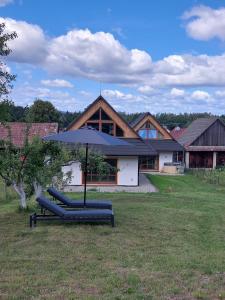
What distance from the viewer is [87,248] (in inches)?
314

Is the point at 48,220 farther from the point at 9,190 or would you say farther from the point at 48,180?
the point at 9,190

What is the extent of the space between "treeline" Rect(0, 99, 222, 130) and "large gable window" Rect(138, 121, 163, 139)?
2.38 meters

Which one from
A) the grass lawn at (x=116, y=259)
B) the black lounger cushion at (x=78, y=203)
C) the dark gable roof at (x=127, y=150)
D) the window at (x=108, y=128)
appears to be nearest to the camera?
the grass lawn at (x=116, y=259)

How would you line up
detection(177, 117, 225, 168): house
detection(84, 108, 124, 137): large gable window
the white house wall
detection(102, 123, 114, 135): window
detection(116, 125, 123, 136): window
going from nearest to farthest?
the white house wall → detection(84, 108, 124, 137): large gable window → detection(102, 123, 114, 135): window → detection(116, 125, 123, 136): window → detection(177, 117, 225, 168): house

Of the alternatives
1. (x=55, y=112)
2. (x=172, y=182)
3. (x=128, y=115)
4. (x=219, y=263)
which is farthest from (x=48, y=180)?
(x=128, y=115)

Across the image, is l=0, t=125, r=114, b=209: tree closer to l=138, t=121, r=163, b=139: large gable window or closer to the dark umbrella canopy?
the dark umbrella canopy

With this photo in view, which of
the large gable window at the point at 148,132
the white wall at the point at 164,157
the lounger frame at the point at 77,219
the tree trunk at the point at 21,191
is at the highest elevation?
the large gable window at the point at 148,132

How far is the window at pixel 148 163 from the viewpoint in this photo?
4244 centimetres

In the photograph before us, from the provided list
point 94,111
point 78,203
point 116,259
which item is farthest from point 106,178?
point 116,259

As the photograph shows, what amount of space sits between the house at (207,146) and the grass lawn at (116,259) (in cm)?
3816

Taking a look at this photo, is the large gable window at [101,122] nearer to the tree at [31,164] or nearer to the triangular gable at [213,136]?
the tree at [31,164]

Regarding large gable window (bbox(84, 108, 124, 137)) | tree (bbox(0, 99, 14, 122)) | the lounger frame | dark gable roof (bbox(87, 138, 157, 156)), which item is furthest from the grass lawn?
large gable window (bbox(84, 108, 124, 137))

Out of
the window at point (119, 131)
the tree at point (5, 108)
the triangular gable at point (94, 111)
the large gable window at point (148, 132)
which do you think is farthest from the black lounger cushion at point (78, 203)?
the large gable window at point (148, 132)

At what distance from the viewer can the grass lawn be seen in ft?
18.3
